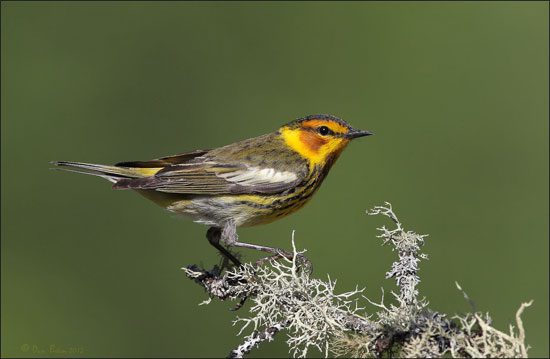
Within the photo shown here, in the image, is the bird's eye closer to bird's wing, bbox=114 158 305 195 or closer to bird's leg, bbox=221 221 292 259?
bird's wing, bbox=114 158 305 195

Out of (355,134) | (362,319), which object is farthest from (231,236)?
(362,319)

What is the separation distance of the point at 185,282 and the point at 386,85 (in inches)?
99.1

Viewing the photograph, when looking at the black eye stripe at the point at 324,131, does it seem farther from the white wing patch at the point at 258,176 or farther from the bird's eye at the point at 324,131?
the white wing patch at the point at 258,176

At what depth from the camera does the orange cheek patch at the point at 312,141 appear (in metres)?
5.28

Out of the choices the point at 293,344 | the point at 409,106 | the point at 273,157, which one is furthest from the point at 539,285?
the point at 293,344

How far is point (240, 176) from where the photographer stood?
507 cm

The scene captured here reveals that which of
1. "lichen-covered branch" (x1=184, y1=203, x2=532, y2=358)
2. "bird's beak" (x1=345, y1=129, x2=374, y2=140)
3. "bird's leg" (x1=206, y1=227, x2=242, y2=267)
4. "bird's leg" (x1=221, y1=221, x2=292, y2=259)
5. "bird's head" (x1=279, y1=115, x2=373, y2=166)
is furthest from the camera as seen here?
"bird's head" (x1=279, y1=115, x2=373, y2=166)

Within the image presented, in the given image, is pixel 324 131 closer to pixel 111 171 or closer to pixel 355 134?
pixel 355 134

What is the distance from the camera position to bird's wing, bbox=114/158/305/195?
193 inches

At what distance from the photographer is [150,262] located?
6.53m

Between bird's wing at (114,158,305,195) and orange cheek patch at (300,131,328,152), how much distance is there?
0.27 meters

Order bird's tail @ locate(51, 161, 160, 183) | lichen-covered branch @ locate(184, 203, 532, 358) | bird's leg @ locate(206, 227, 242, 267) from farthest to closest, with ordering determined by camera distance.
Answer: bird's tail @ locate(51, 161, 160, 183), bird's leg @ locate(206, 227, 242, 267), lichen-covered branch @ locate(184, 203, 532, 358)

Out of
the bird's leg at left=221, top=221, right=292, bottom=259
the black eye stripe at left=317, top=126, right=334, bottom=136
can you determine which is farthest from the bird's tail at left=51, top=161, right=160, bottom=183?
the black eye stripe at left=317, top=126, right=334, bottom=136

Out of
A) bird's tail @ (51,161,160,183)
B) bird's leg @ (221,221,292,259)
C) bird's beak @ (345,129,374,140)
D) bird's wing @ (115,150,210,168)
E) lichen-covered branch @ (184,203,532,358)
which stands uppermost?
bird's wing @ (115,150,210,168)
